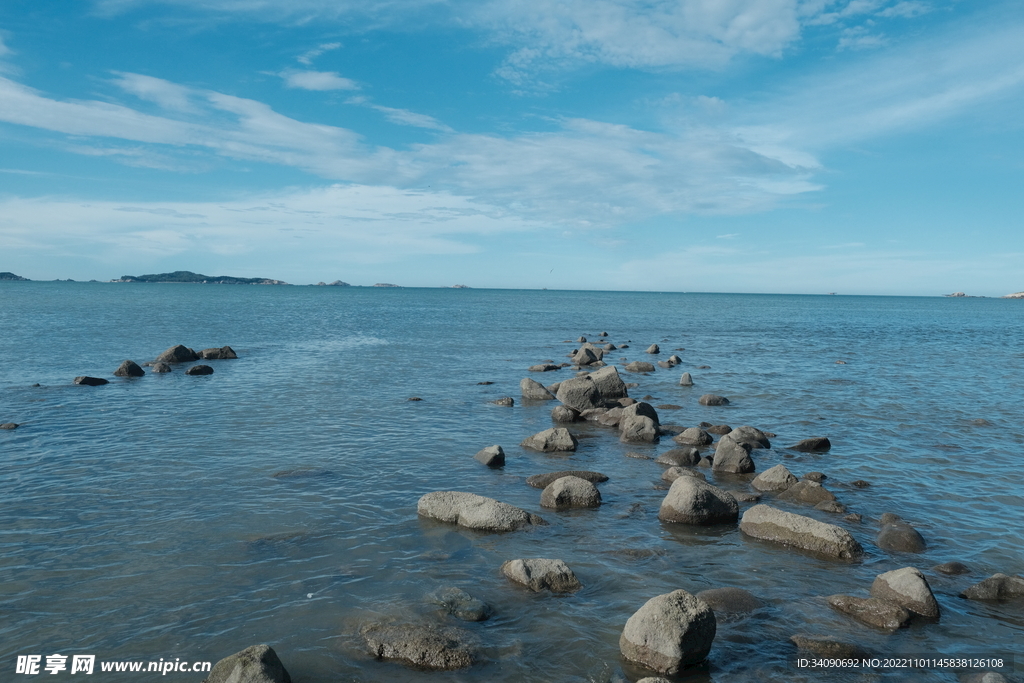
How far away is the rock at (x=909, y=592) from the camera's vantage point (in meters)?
11.1

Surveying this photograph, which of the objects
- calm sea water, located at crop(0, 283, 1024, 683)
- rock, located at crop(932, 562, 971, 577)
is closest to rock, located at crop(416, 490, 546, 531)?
calm sea water, located at crop(0, 283, 1024, 683)

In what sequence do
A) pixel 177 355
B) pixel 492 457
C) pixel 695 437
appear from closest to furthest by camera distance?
1. pixel 492 457
2. pixel 695 437
3. pixel 177 355

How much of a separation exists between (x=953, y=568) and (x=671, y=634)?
7.53 metres

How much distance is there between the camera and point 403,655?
9.78 meters

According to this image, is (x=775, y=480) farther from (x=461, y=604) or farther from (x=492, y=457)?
(x=461, y=604)

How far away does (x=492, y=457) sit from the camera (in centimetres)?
1989

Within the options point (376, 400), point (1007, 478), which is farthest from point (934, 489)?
point (376, 400)

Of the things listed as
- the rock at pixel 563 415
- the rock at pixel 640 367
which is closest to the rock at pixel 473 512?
the rock at pixel 563 415

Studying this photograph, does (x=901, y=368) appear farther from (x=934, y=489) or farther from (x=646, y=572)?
(x=646, y=572)

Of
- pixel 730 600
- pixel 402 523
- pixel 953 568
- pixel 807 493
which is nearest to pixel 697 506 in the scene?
pixel 730 600

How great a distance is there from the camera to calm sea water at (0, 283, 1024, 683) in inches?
407

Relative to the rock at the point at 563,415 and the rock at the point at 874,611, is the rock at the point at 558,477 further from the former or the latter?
the rock at the point at 563,415

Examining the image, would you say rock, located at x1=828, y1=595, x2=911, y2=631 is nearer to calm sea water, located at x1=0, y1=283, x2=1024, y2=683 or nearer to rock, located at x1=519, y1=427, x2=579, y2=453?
calm sea water, located at x1=0, y1=283, x2=1024, y2=683

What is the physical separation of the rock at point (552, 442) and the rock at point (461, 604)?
1052cm
